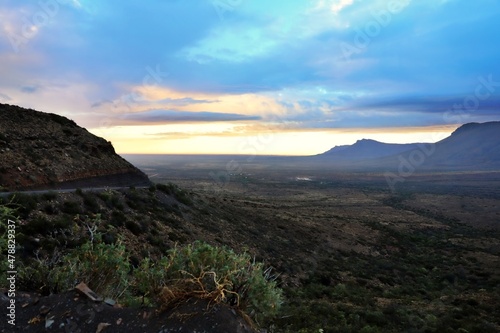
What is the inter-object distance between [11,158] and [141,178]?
11.9 meters

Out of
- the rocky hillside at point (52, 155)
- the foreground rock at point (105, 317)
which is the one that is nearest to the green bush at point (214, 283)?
the foreground rock at point (105, 317)

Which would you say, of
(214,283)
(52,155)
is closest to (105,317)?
(214,283)

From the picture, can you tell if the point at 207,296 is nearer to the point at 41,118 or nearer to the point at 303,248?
the point at 303,248

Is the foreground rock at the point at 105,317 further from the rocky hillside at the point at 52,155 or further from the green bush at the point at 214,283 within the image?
the rocky hillside at the point at 52,155

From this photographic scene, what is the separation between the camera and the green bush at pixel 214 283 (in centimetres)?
484

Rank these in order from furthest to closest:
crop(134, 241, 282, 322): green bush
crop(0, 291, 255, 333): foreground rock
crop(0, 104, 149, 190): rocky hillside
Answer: crop(0, 104, 149, 190): rocky hillside → crop(134, 241, 282, 322): green bush → crop(0, 291, 255, 333): foreground rock

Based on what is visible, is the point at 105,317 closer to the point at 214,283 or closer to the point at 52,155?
the point at 214,283

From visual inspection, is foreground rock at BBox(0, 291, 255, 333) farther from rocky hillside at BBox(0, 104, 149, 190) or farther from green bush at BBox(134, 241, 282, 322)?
rocky hillside at BBox(0, 104, 149, 190)

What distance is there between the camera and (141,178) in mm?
33625

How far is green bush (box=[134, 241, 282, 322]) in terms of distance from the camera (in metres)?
4.84

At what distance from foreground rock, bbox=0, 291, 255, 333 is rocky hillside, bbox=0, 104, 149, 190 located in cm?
1911

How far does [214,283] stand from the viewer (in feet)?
16.9

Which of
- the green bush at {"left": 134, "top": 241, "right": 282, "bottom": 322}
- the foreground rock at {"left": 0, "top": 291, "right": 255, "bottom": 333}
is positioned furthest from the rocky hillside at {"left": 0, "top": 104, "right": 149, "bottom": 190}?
the green bush at {"left": 134, "top": 241, "right": 282, "bottom": 322}

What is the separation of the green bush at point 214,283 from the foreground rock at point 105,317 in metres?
0.20
